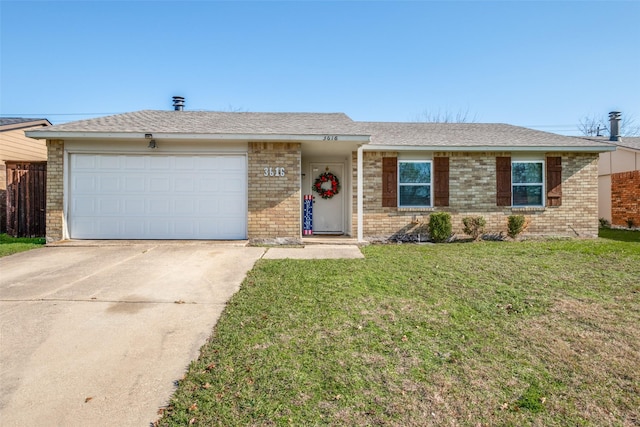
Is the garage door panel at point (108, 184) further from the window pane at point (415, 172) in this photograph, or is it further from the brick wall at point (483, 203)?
the window pane at point (415, 172)

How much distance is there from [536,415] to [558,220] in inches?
371

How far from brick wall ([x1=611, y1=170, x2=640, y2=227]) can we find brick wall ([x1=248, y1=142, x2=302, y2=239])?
13189mm

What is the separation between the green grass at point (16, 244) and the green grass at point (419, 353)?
19.3 ft

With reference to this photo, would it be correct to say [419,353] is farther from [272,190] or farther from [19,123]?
[19,123]

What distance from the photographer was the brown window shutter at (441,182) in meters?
9.21

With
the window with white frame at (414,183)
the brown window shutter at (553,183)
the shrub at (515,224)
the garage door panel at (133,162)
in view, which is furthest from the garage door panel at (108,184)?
the brown window shutter at (553,183)

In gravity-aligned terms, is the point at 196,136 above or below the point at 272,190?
above

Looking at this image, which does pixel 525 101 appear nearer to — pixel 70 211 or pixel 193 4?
pixel 193 4

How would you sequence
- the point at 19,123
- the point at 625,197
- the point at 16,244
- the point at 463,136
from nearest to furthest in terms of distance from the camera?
the point at 16,244 < the point at 463,136 < the point at 19,123 < the point at 625,197

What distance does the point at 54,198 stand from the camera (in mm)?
7691

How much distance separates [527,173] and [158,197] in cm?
1045

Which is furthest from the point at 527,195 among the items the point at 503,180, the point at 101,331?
the point at 101,331

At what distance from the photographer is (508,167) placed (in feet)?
30.5

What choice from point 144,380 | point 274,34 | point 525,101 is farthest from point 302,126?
point 525,101
